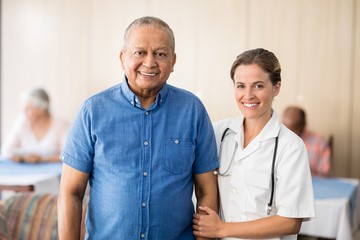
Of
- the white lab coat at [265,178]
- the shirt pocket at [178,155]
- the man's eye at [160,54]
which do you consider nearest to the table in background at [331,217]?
the white lab coat at [265,178]

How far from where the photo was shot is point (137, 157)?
132 centimetres

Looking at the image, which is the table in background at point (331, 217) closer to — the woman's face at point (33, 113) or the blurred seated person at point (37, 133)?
the blurred seated person at point (37, 133)

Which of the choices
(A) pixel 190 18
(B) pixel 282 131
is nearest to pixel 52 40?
(A) pixel 190 18

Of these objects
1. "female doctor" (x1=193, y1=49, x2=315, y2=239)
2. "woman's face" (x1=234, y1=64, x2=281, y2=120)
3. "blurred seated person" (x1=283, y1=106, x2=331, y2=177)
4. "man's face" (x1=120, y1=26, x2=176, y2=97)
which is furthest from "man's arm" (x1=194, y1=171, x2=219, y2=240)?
"blurred seated person" (x1=283, y1=106, x2=331, y2=177)

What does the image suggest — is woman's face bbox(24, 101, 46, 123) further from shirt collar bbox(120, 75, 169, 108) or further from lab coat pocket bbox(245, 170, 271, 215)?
lab coat pocket bbox(245, 170, 271, 215)

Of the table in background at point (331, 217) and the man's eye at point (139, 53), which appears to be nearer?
the man's eye at point (139, 53)

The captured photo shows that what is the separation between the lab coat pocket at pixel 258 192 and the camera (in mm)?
1331

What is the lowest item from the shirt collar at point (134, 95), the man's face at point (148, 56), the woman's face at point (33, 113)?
the woman's face at point (33, 113)

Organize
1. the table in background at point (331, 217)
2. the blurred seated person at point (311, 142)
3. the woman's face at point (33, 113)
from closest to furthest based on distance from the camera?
the table in background at point (331, 217) < the blurred seated person at point (311, 142) < the woman's face at point (33, 113)

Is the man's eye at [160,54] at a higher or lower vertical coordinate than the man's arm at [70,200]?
higher

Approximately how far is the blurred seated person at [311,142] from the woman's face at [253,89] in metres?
2.06

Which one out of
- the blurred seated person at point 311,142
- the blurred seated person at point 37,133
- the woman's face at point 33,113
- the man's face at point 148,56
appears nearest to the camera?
the man's face at point 148,56

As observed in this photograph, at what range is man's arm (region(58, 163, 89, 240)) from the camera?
134 cm

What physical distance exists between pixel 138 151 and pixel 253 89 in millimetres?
397
